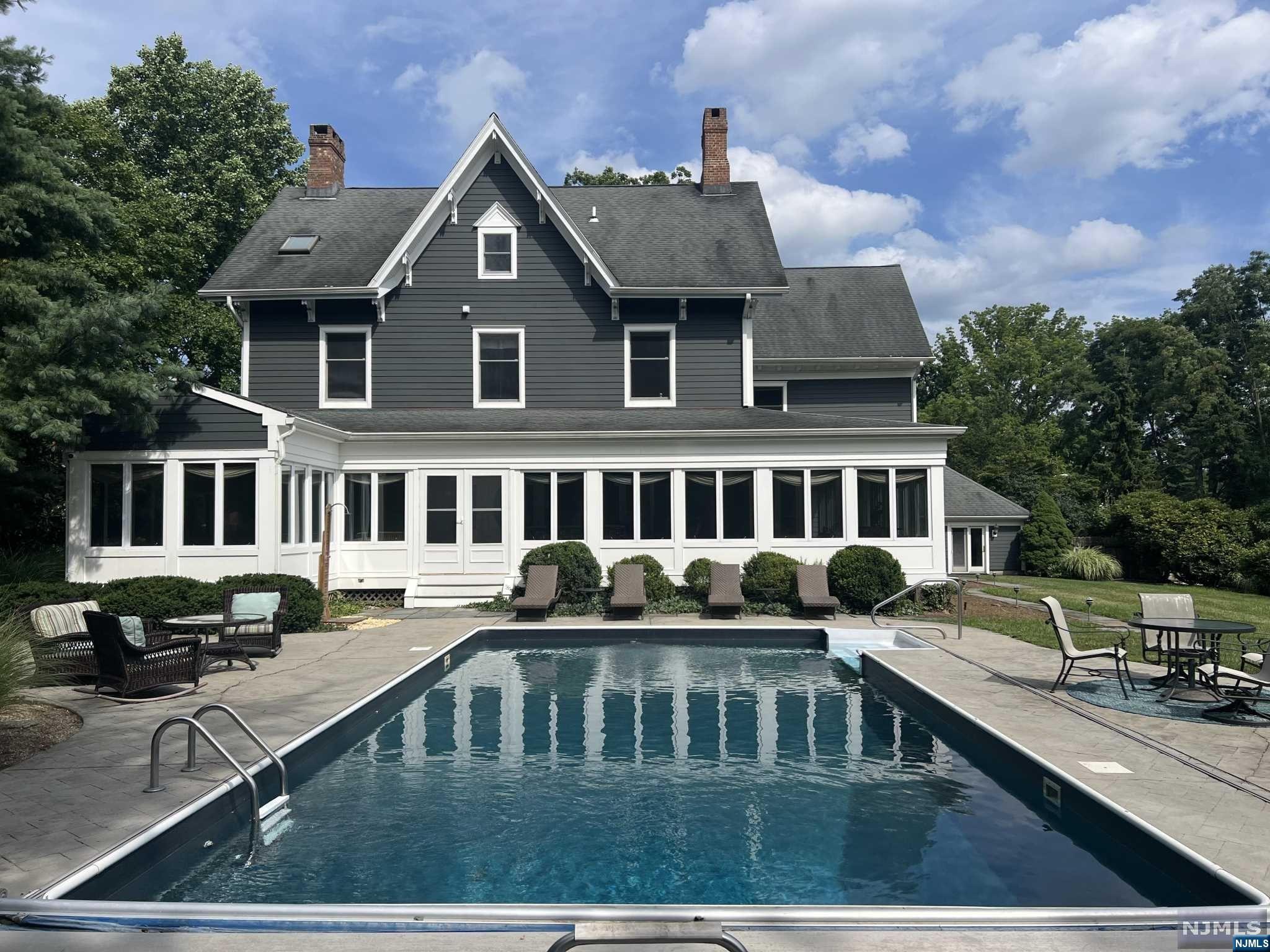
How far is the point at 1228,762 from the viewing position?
23.3 feet

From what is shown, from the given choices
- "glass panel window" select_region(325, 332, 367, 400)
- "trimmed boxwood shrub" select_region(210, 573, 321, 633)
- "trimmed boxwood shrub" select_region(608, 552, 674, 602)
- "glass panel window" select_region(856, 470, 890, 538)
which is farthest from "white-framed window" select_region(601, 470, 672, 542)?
"glass panel window" select_region(325, 332, 367, 400)

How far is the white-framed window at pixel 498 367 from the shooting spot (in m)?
20.9

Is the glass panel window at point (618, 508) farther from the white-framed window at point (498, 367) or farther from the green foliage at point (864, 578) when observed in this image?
the green foliage at point (864, 578)

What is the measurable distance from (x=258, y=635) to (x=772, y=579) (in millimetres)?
9804

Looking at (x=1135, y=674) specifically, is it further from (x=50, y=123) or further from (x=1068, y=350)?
(x=1068, y=350)

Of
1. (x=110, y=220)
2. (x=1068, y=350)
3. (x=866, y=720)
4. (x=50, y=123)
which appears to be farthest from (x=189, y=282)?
(x=1068, y=350)

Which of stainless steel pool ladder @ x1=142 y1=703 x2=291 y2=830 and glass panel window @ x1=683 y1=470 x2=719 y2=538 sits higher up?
glass panel window @ x1=683 y1=470 x2=719 y2=538

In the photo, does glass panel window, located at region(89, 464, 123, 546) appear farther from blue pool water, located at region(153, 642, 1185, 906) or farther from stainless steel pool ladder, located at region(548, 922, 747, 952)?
stainless steel pool ladder, located at region(548, 922, 747, 952)

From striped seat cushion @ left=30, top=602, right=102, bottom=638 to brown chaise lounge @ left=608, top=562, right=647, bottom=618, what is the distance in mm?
8792

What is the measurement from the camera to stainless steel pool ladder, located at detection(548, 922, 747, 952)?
3090 mm

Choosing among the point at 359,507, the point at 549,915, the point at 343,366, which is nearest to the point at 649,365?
the point at 343,366

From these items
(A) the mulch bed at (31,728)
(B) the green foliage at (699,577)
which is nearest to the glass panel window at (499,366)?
(B) the green foliage at (699,577)

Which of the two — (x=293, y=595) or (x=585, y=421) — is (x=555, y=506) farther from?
(x=293, y=595)

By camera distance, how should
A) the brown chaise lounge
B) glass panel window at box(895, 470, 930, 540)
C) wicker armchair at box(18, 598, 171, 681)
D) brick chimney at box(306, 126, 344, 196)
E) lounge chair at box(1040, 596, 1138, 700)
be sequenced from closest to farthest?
lounge chair at box(1040, 596, 1138, 700)
wicker armchair at box(18, 598, 171, 681)
the brown chaise lounge
glass panel window at box(895, 470, 930, 540)
brick chimney at box(306, 126, 344, 196)
